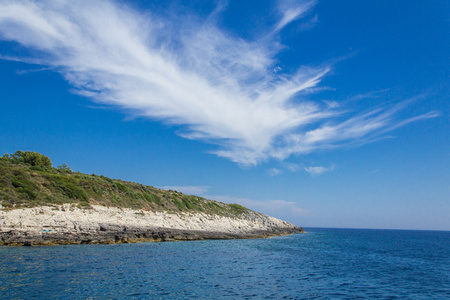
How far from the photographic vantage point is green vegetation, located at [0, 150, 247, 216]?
133ft

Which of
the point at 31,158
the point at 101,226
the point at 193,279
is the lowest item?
the point at 193,279

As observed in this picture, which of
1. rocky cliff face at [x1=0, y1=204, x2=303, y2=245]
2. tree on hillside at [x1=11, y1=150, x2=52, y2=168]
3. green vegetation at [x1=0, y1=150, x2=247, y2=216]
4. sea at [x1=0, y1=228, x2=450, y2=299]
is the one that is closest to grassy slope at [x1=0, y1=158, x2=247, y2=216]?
green vegetation at [x1=0, y1=150, x2=247, y2=216]

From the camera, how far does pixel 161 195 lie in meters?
73.6

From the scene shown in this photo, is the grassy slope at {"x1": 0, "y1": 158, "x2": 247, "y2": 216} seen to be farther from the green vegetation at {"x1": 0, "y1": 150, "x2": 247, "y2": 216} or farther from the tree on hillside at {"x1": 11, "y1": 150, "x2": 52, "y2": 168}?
the tree on hillside at {"x1": 11, "y1": 150, "x2": 52, "y2": 168}

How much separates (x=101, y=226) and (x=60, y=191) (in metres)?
11.4

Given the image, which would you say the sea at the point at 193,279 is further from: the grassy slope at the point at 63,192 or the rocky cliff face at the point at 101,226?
the grassy slope at the point at 63,192

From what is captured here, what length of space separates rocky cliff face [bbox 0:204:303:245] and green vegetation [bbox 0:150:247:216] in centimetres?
235

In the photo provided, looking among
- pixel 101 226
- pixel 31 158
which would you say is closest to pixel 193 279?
pixel 101 226

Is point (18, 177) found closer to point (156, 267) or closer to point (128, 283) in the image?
point (156, 267)

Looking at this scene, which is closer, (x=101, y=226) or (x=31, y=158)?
(x=101, y=226)

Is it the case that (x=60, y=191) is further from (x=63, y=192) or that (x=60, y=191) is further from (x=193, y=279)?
(x=193, y=279)

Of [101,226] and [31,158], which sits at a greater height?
[31,158]

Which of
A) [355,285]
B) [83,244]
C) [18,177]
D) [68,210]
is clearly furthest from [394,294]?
[18,177]

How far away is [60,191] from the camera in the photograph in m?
47.4
